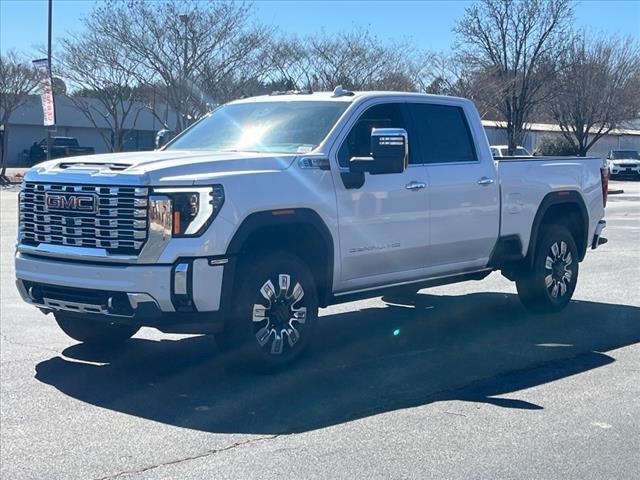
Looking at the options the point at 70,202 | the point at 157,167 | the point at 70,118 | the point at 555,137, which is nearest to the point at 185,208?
the point at 157,167

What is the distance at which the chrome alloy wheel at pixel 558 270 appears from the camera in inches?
389

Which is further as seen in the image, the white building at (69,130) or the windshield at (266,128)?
the white building at (69,130)

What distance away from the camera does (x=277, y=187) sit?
715cm

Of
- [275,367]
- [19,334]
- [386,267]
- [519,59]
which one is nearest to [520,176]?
[386,267]

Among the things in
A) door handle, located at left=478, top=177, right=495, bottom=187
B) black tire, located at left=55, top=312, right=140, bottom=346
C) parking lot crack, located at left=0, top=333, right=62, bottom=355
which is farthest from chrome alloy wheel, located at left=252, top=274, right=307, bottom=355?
door handle, located at left=478, top=177, right=495, bottom=187

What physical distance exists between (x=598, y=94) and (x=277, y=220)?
41.7 metres

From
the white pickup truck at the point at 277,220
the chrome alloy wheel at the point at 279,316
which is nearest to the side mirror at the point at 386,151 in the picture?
the white pickup truck at the point at 277,220

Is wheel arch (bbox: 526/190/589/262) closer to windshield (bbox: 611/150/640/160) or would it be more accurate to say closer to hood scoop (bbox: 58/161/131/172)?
hood scoop (bbox: 58/161/131/172)

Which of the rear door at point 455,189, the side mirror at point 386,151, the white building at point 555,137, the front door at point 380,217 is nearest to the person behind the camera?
the side mirror at point 386,151

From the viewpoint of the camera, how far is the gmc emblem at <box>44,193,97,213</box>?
6.83m

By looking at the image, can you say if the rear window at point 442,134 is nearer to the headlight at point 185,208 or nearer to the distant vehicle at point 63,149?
the headlight at point 185,208

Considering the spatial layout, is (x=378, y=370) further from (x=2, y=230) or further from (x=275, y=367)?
(x=2, y=230)

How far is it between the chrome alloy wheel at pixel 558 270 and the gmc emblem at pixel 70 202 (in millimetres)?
4962

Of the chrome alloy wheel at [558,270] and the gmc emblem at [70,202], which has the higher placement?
the gmc emblem at [70,202]
